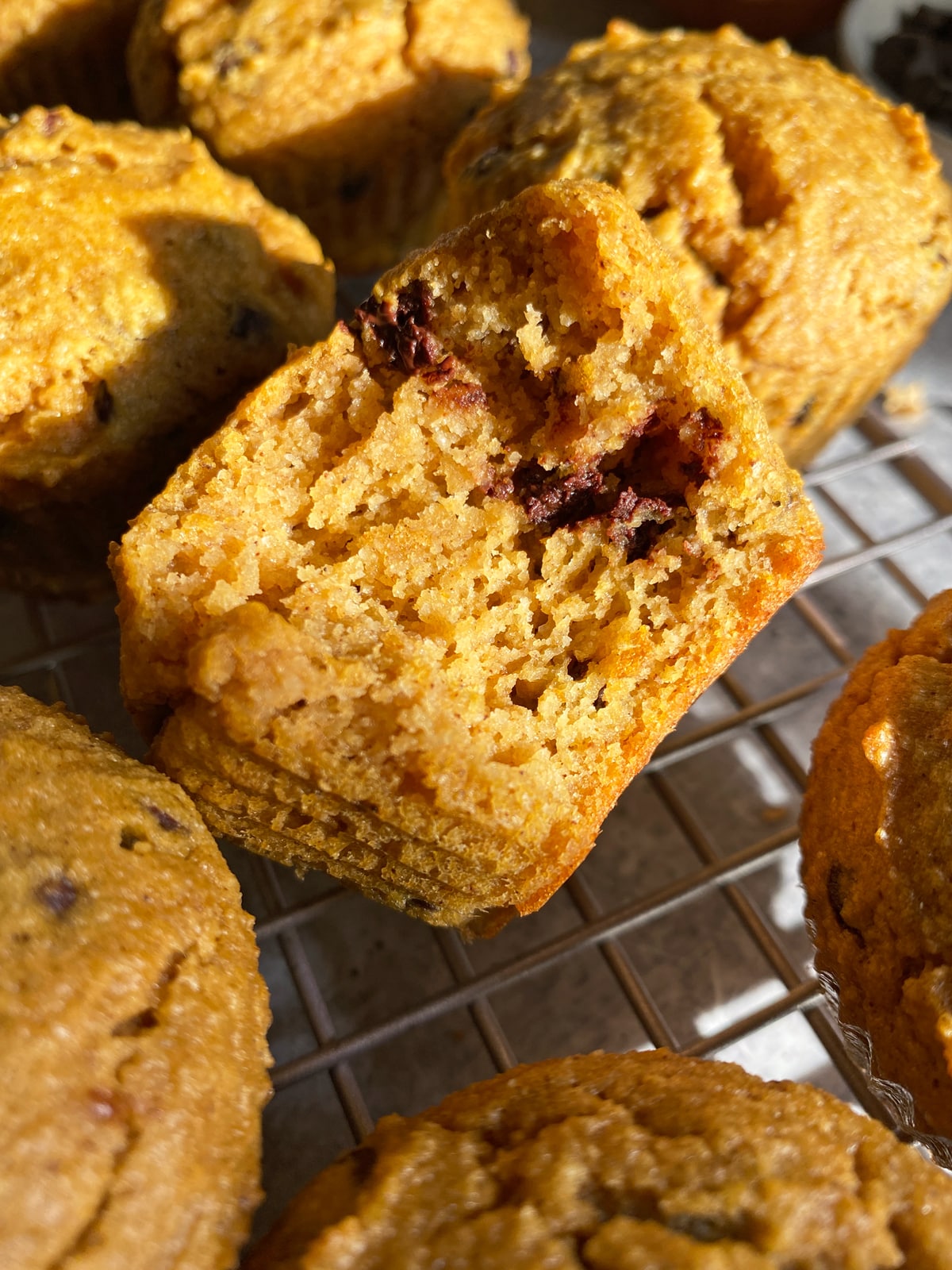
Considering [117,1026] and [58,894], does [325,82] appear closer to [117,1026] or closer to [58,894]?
[58,894]

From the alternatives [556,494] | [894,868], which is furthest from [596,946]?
[556,494]

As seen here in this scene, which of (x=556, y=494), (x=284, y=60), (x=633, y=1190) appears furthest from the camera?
(x=284, y=60)

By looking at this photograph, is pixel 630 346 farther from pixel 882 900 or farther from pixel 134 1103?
pixel 134 1103

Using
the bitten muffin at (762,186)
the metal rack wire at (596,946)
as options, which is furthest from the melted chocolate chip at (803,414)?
the metal rack wire at (596,946)

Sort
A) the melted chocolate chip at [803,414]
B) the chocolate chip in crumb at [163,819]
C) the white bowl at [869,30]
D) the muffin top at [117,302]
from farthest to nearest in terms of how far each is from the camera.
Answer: the white bowl at [869,30] < the melted chocolate chip at [803,414] < the muffin top at [117,302] < the chocolate chip in crumb at [163,819]

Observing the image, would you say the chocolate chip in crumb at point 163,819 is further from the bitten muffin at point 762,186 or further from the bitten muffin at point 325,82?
the bitten muffin at point 325,82
